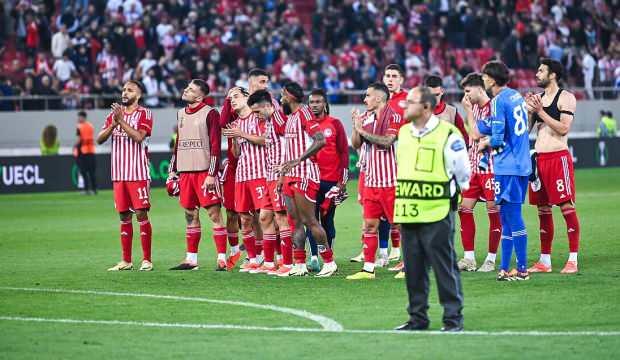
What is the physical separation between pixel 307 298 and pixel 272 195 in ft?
→ 8.22

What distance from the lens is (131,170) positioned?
620 inches

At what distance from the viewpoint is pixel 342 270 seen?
15375mm

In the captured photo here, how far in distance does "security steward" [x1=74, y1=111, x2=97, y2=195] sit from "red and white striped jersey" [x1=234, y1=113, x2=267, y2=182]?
1613 cm

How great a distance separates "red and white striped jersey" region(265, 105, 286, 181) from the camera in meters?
14.9

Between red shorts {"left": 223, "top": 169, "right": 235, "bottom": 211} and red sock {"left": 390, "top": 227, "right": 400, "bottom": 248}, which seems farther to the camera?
red sock {"left": 390, "top": 227, "right": 400, "bottom": 248}

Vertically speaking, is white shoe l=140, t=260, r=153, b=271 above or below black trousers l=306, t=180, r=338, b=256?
→ below

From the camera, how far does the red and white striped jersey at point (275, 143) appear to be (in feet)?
48.9

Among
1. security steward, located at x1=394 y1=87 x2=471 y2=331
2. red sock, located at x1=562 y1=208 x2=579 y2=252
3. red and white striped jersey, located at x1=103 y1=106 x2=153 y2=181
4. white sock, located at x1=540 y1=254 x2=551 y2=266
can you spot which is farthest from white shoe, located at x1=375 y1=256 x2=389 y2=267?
security steward, located at x1=394 y1=87 x2=471 y2=331

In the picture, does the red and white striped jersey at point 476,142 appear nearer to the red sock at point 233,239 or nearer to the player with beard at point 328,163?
the player with beard at point 328,163

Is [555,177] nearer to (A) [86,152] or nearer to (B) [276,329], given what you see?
(B) [276,329]

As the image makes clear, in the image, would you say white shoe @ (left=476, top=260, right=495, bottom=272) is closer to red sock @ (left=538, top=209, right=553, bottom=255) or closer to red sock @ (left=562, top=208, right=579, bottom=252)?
red sock @ (left=538, top=209, right=553, bottom=255)

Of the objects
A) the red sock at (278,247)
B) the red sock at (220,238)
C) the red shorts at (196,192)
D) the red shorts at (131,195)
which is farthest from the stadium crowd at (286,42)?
the red sock at (220,238)

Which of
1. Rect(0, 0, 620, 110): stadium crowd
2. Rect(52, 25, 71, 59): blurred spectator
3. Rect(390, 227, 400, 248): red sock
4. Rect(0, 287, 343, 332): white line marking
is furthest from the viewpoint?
Rect(0, 0, 620, 110): stadium crowd

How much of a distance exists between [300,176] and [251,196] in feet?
3.32
